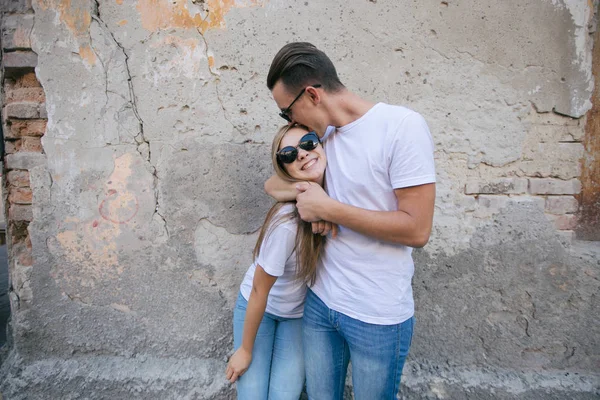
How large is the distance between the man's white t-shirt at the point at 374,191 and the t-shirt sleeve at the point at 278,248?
170 millimetres

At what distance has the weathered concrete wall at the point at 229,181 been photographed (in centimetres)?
195

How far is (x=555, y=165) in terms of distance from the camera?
6.53ft

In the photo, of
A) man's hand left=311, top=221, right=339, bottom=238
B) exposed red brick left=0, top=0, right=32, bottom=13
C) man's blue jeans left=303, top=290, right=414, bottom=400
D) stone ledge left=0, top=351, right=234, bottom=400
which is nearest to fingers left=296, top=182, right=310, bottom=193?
man's hand left=311, top=221, right=339, bottom=238

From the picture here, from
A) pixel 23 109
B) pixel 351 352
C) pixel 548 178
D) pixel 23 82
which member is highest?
pixel 23 82

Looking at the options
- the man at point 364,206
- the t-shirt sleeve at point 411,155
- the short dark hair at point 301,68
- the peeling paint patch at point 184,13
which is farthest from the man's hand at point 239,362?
the peeling paint patch at point 184,13

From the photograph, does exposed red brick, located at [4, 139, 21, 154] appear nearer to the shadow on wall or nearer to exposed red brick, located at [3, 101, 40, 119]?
exposed red brick, located at [3, 101, 40, 119]

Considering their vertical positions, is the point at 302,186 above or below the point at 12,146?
below

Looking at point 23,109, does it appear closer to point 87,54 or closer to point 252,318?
point 87,54

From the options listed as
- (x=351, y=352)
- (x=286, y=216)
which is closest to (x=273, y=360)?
(x=351, y=352)

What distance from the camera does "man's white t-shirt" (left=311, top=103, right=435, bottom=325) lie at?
46.6 inches

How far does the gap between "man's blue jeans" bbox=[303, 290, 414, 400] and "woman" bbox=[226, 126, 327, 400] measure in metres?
0.11

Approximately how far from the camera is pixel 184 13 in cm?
195

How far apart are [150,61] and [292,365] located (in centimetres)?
176

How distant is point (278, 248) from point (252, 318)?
0.33 m
